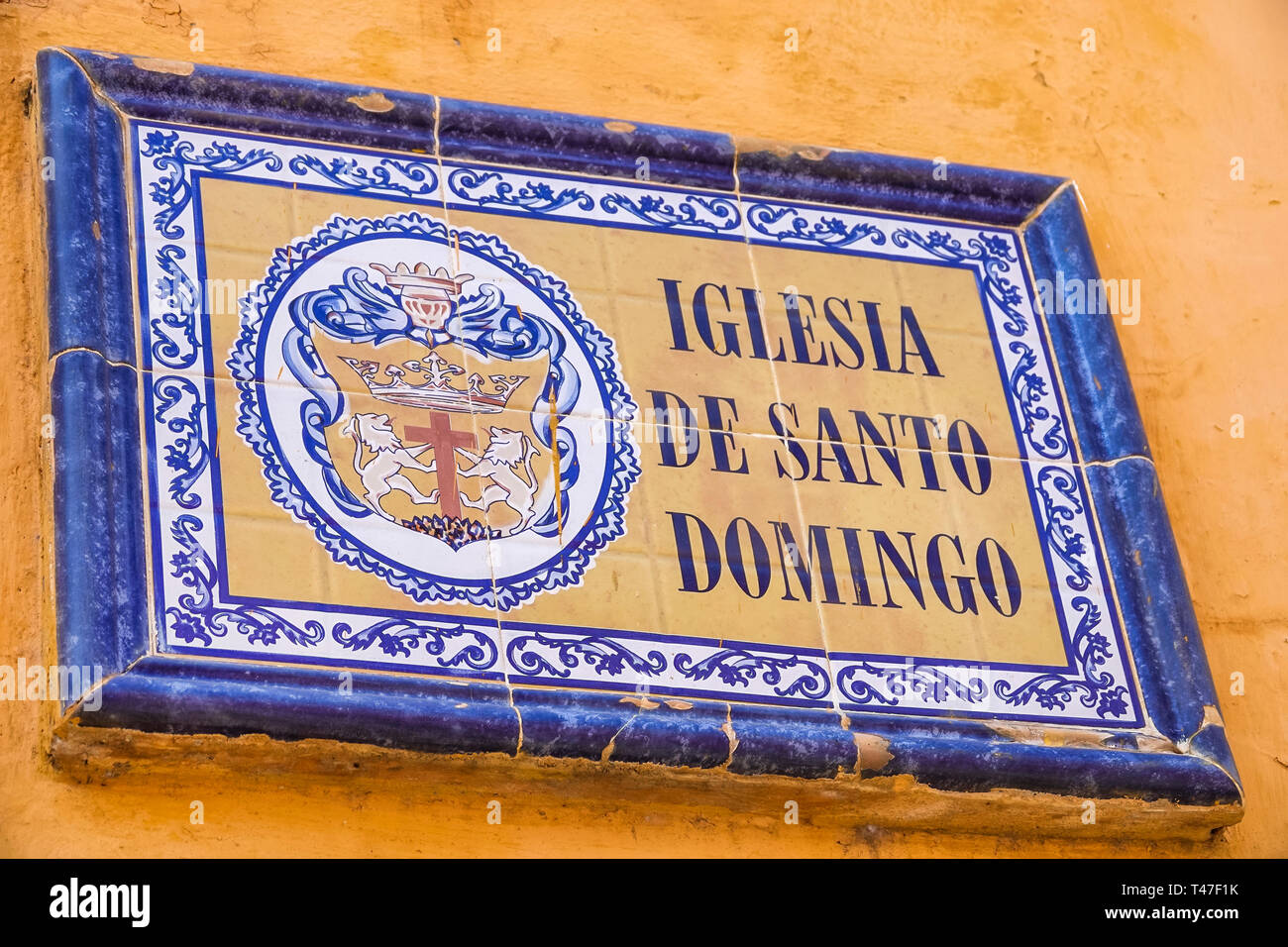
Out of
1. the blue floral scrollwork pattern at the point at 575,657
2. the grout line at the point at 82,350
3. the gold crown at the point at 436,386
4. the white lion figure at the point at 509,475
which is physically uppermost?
the grout line at the point at 82,350

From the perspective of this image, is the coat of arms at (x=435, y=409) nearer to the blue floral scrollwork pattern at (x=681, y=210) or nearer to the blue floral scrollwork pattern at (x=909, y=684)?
the blue floral scrollwork pattern at (x=681, y=210)

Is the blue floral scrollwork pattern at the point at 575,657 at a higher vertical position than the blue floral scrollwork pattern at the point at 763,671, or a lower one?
higher

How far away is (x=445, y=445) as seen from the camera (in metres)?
3.67

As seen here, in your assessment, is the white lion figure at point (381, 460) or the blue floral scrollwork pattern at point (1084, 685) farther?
the blue floral scrollwork pattern at point (1084, 685)

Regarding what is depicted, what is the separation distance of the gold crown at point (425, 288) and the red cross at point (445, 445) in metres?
0.24

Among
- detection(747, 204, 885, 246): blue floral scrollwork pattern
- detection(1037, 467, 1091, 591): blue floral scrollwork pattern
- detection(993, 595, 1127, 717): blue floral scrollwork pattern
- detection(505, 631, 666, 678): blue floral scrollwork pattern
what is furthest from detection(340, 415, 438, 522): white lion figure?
detection(1037, 467, 1091, 591): blue floral scrollwork pattern

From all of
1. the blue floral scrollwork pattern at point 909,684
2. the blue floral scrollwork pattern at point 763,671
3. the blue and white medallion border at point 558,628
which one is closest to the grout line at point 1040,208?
the blue and white medallion border at point 558,628

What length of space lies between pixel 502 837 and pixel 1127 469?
154 cm

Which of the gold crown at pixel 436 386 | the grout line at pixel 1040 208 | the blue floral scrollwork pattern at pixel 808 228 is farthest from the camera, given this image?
the grout line at pixel 1040 208

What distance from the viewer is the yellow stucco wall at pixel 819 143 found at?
3.28 meters

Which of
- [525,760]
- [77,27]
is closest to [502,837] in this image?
[525,760]

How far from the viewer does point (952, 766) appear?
353cm

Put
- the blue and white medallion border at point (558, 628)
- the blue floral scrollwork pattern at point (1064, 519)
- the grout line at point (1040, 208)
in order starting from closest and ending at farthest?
the blue and white medallion border at point (558, 628)
the blue floral scrollwork pattern at point (1064, 519)
the grout line at point (1040, 208)
